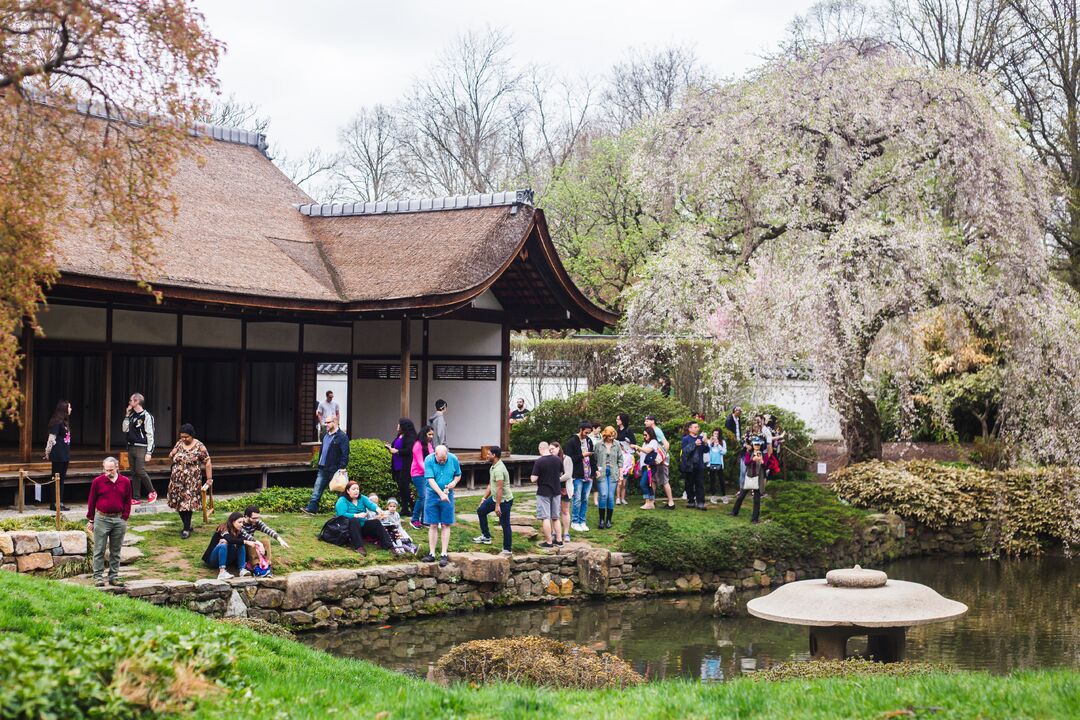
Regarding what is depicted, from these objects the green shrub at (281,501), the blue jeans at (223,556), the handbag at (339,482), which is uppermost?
the handbag at (339,482)

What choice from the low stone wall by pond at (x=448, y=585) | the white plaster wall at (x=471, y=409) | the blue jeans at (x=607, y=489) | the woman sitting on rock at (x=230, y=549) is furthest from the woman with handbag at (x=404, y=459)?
the white plaster wall at (x=471, y=409)

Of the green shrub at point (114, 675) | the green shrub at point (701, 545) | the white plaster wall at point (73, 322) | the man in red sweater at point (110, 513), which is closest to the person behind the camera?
the green shrub at point (114, 675)

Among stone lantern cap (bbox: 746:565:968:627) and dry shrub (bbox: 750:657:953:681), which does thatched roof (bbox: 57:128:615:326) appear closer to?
stone lantern cap (bbox: 746:565:968:627)

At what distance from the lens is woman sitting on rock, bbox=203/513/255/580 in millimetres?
14109

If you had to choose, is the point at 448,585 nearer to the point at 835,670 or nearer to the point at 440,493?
the point at 440,493

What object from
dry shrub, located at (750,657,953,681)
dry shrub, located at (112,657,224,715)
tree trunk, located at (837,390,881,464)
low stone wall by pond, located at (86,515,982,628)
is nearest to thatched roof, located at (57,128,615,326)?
tree trunk, located at (837,390,881,464)

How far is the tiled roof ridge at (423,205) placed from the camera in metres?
23.5

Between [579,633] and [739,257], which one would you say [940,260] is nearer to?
[739,257]

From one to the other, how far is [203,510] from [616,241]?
79.3 feet

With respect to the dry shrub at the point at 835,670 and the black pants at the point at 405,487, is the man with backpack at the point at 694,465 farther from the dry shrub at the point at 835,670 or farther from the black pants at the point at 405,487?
the dry shrub at the point at 835,670

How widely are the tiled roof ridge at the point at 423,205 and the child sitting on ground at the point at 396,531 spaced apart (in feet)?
28.2

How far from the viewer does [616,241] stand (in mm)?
38188

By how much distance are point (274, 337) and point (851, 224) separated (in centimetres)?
1140

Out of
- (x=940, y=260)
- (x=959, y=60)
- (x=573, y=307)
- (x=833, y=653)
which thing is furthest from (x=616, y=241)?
(x=833, y=653)
